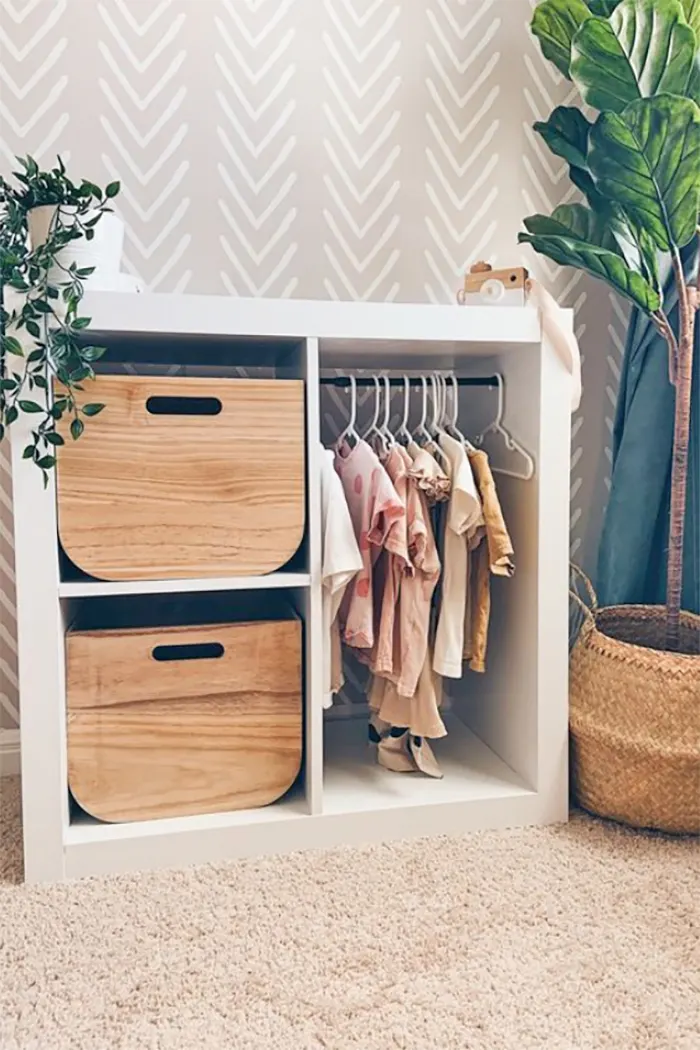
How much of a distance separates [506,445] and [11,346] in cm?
90

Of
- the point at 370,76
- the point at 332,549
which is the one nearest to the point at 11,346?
the point at 332,549

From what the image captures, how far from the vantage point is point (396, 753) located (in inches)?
63.4

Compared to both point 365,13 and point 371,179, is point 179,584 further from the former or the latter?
point 365,13

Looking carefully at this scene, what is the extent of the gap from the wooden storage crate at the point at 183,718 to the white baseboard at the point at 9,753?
A: 0.50 meters

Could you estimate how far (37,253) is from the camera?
1.22 m

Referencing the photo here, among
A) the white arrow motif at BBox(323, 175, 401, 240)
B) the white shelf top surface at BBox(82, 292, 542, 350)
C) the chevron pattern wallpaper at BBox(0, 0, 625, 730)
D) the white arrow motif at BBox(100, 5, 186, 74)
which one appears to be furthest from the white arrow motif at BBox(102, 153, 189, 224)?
the white shelf top surface at BBox(82, 292, 542, 350)

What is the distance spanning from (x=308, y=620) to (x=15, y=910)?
0.63 m

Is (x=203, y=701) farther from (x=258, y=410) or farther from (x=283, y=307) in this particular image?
(x=283, y=307)

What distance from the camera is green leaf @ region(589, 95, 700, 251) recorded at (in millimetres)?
1369

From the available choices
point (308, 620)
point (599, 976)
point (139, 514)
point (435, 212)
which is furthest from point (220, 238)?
point (599, 976)

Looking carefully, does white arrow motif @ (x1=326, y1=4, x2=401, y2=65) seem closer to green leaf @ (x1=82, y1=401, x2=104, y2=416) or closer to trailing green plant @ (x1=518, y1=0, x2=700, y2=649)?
trailing green plant @ (x1=518, y1=0, x2=700, y2=649)

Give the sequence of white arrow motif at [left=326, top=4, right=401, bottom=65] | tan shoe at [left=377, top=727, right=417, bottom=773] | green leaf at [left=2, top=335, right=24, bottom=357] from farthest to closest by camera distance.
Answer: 1. white arrow motif at [left=326, top=4, right=401, bottom=65]
2. tan shoe at [left=377, top=727, right=417, bottom=773]
3. green leaf at [left=2, top=335, right=24, bottom=357]

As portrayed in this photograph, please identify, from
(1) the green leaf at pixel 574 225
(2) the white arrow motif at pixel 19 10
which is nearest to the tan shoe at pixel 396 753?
(1) the green leaf at pixel 574 225

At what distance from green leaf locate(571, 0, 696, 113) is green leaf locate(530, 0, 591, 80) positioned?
0.13 metres
